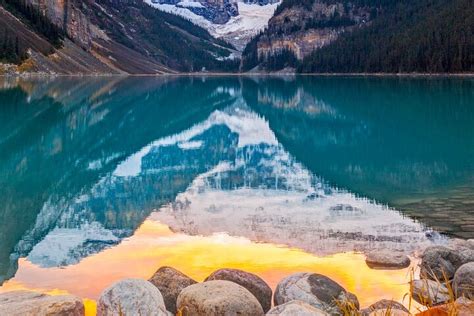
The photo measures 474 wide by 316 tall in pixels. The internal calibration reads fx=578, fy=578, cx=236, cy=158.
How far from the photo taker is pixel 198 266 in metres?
13.7

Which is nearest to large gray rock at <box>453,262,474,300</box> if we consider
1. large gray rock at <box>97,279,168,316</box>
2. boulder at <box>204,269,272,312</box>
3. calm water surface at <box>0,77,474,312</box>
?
calm water surface at <box>0,77,474,312</box>

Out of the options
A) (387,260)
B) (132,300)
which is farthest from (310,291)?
(387,260)

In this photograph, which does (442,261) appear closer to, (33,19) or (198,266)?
(198,266)

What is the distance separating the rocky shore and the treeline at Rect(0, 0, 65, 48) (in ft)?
552

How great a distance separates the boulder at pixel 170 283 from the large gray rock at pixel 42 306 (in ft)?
5.24

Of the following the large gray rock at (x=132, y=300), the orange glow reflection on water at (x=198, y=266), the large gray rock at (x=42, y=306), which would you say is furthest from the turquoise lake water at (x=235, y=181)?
the large gray rock at (x=132, y=300)

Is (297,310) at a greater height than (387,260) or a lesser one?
greater

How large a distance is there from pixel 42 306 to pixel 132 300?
1.37m

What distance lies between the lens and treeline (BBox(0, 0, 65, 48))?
546 feet

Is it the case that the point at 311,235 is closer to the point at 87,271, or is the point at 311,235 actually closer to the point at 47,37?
the point at 87,271

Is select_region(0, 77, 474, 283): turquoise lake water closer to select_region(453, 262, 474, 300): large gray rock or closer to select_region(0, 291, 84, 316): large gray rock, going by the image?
select_region(0, 291, 84, 316): large gray rock

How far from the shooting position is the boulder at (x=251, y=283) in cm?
1053

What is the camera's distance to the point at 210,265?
13.8 m

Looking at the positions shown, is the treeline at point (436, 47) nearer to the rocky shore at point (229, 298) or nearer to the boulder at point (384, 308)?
the rocky shore at point (229, 298)
